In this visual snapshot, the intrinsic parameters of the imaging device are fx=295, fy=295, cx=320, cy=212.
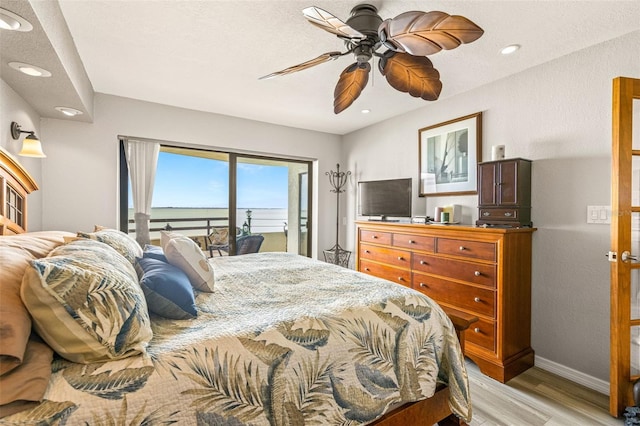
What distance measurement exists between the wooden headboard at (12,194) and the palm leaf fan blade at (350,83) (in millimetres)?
2104

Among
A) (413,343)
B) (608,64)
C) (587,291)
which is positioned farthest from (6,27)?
(587,291)

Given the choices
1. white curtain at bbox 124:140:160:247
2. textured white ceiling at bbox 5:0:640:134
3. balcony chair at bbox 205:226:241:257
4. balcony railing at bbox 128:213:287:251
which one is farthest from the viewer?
balcony chair at bbox 205:226:241:257

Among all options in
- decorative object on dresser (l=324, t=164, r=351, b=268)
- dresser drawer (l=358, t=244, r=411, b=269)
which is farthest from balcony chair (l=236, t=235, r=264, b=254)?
dresser drawer (l=358, t=244, r=411, b=269)

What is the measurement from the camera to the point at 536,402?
80.9 inches

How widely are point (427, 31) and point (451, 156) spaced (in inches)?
82.7

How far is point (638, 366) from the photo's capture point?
1892 mm

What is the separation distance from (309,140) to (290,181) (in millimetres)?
725

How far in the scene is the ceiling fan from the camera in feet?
4.42

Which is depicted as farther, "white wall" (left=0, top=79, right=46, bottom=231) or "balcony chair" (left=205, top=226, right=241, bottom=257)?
"balcony chair" (left=205, top=226, right=241, bottom=257)

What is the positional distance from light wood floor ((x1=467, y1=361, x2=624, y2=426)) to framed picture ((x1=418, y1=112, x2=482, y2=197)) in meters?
1.71

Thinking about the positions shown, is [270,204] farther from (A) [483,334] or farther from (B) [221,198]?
(A) [483,334]

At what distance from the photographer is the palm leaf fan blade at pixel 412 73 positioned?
1700mm

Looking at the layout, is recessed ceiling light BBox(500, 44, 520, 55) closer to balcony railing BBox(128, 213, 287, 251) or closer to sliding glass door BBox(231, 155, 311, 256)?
sliding glass door BBox(231, 155, 311, 256)

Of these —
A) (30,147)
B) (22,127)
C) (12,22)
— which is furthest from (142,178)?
(12,22)
